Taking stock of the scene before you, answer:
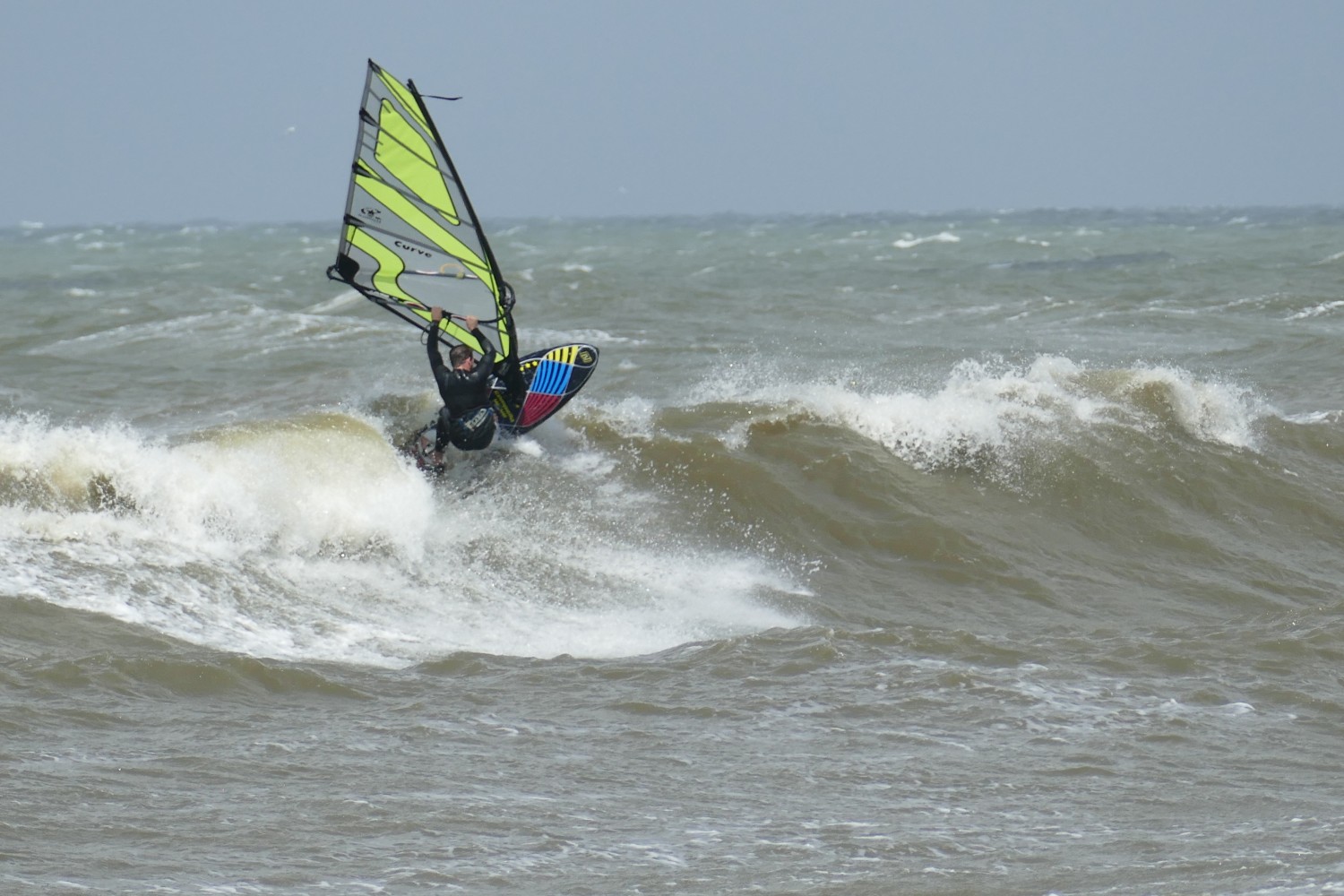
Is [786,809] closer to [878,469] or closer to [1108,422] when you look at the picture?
[878,469]

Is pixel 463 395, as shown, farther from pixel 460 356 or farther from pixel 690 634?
pixel 690 634

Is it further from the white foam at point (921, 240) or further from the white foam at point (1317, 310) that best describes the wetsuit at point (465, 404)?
the white foam at point (921, 240)

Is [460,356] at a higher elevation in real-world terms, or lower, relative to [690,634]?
higher

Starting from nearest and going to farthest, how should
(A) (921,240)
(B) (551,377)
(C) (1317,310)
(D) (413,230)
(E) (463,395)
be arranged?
1. (E) (463,395)
2. (D) (413,230)
3. (B) (551,377)
4. (C) (1317,310)
5. (A) (921,240)

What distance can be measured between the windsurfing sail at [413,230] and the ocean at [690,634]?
3.04 feet

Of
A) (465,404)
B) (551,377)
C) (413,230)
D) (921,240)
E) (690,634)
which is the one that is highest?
(921,240)

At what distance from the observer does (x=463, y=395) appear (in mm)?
9602

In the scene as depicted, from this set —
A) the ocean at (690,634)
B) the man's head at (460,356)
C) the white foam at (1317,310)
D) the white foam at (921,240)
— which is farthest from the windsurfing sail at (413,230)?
the white foam at (921,240)

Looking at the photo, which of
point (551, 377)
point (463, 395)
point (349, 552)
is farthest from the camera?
point (551, 377)

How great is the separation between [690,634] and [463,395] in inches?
129

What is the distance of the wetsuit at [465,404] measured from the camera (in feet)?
31.3

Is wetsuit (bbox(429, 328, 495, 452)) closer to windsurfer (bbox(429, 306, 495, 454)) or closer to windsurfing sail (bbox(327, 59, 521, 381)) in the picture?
windsurfer (bbox(429, 306, 495, 454))

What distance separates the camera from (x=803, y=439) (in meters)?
10.3

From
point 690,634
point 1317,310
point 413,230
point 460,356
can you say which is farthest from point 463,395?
point 1317,310
